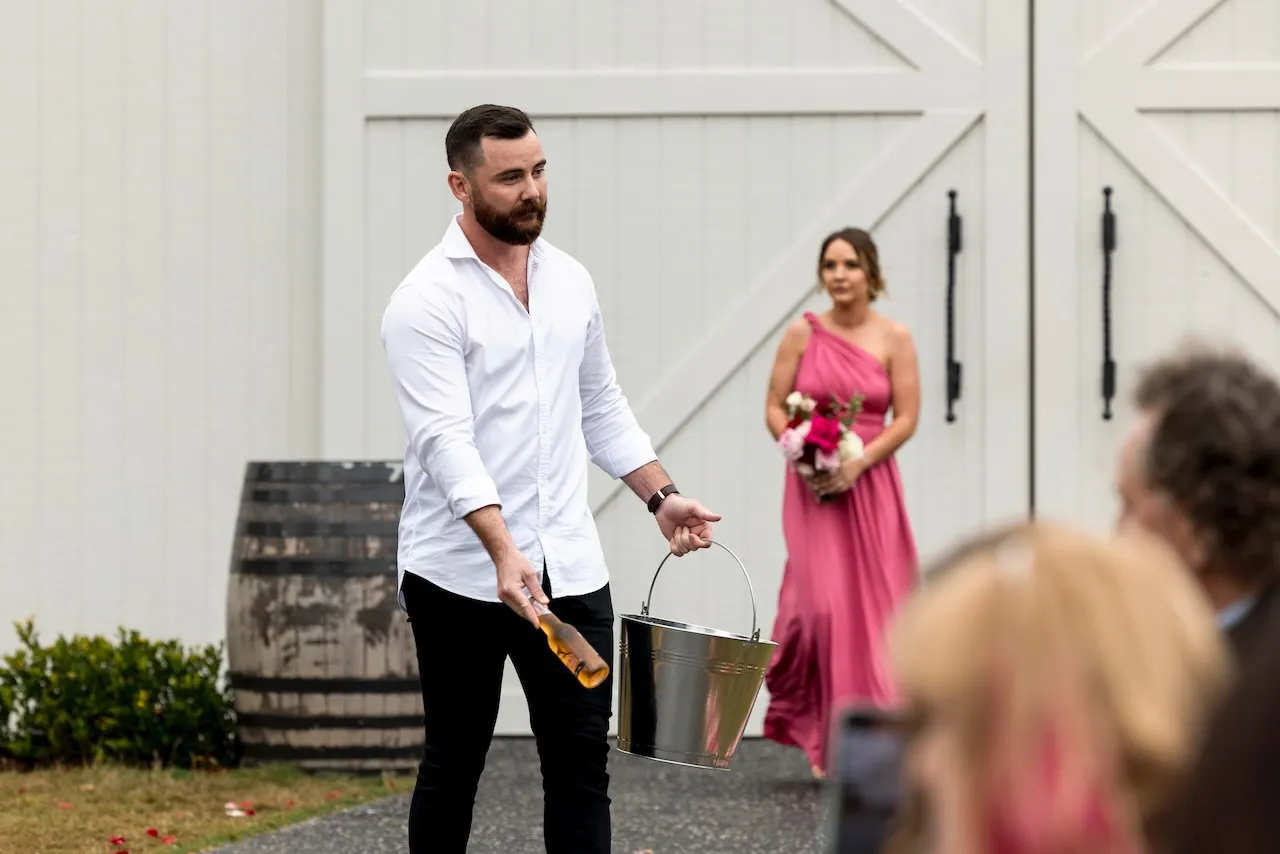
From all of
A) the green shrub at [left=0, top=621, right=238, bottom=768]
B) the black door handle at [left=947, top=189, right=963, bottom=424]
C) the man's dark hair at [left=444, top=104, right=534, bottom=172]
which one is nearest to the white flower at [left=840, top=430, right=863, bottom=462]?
the black door handle at [left=947, top=189, right=963, bottom=424]

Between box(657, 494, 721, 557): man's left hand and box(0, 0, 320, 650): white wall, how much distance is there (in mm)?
3457

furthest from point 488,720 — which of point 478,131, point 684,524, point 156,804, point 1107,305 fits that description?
point 1107,305

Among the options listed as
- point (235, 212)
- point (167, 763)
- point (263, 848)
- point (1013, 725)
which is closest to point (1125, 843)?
point (1013, 725)

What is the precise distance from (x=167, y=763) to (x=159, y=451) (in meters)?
1.27

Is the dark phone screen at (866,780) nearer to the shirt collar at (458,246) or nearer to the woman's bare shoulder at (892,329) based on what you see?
the shirt collar at (458,246)

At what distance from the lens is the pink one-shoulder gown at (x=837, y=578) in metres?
6.07

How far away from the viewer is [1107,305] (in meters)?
6.82

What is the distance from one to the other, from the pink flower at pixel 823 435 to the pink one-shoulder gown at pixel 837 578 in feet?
0.55

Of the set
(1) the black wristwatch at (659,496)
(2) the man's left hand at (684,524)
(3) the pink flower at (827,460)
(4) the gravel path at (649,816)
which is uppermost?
(3) the pink flower at (827,460)

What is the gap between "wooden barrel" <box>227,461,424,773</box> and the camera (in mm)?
6059

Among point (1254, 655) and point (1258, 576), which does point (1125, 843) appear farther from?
point (1258, 576)

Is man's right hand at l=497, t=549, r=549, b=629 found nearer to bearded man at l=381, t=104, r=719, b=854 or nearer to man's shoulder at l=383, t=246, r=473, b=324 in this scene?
bearded man at l=381, t=104, r=719, b=854

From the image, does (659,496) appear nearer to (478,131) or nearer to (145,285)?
(478,131)

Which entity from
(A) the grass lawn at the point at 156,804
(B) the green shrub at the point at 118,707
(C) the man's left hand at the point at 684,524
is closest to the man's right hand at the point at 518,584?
(C) the man's left hand at the point at 684,524
